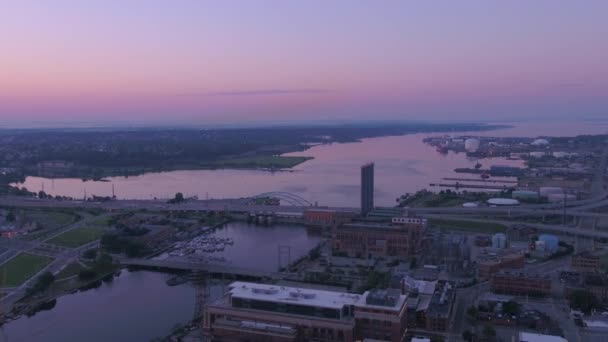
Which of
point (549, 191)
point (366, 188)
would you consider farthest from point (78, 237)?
point (549, 191)

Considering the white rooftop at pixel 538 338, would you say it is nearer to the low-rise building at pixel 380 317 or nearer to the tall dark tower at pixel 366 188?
the low-rise building at pixel 380 317

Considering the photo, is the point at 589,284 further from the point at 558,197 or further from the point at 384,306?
the point at 558,197

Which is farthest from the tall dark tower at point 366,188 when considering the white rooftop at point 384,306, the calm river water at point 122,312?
the white rooftop at point 384,306

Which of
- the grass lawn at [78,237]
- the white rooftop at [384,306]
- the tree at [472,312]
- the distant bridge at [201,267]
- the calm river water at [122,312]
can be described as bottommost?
the calm river water at [122,312]

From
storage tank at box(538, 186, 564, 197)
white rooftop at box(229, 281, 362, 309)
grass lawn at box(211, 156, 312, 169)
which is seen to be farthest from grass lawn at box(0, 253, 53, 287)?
grass lawn at box(211, 156, 312, 169)

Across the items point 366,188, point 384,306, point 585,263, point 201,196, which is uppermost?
point 366,188

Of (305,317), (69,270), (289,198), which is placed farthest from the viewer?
(289,198)

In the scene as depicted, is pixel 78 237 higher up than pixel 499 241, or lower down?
lower down
